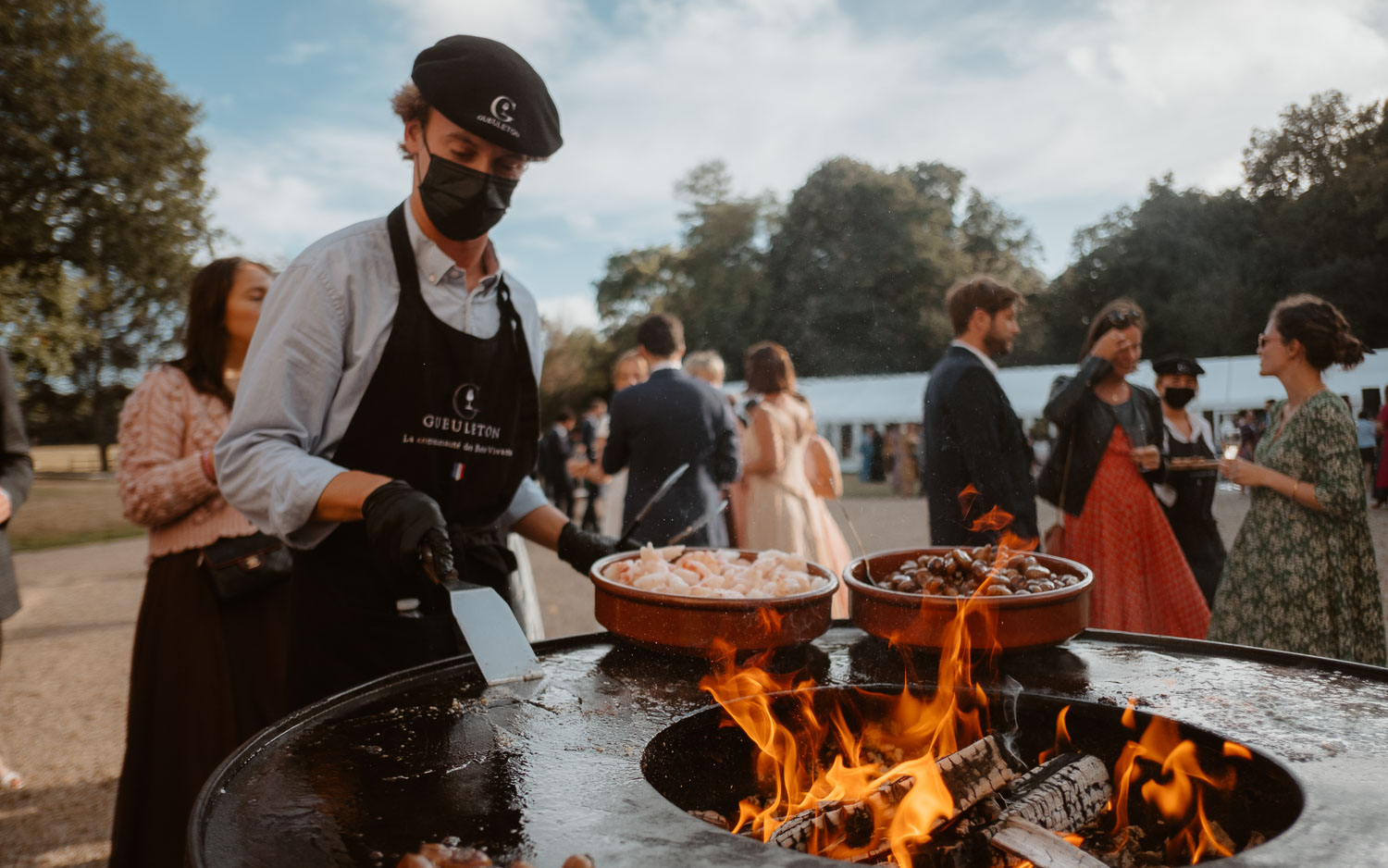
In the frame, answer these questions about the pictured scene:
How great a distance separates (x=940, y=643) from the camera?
5.08 feet

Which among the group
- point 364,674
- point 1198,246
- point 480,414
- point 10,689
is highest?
point 1198,246

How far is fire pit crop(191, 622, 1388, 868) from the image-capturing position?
97cm

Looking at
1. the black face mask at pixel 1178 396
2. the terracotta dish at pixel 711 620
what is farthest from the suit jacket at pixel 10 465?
the black face mask at pixel 1178 396

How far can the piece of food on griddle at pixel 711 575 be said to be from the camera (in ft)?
5.33

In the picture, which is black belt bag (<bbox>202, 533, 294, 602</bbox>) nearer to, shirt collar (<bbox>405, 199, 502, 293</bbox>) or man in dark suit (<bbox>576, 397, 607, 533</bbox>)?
shirt collar (<bbox>405, 199, 502, 293</bbox>)

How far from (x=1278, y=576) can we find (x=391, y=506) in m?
3.45

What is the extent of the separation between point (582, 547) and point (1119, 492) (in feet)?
9.10

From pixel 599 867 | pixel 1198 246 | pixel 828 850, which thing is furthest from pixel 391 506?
pixel 1198 246

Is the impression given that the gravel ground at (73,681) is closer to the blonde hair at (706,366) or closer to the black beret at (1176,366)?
the blonde hair at (706,366)

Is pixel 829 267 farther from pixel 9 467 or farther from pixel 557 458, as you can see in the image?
pixel 9 467

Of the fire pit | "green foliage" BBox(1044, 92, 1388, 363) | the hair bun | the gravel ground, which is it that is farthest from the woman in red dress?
"green foliage" BBox(1044, 92, 1388, 363)

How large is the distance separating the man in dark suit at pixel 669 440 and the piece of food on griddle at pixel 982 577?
2.72 metres

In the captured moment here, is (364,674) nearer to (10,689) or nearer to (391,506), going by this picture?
(391,506)

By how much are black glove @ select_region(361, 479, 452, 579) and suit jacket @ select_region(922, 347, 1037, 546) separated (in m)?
2.54
